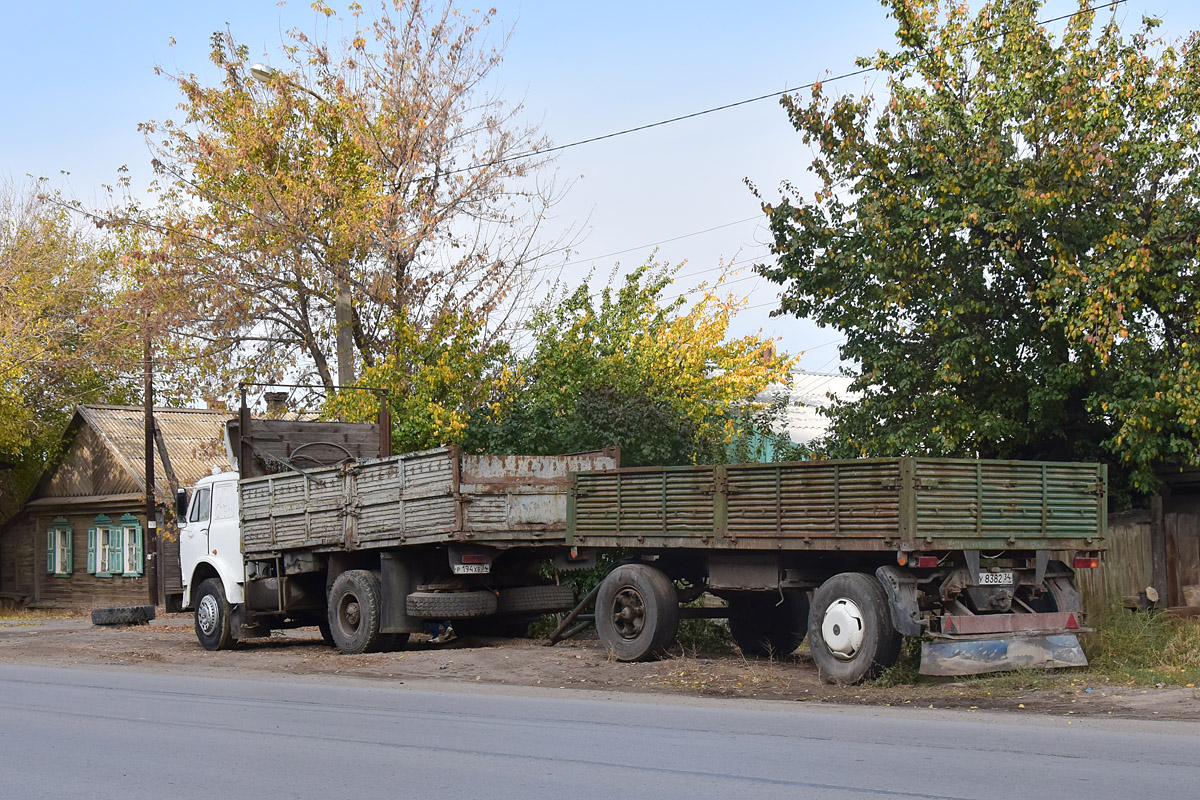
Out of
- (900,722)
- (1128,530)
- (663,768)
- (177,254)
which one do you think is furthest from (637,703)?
(177,254)

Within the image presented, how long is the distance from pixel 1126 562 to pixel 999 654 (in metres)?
5.04

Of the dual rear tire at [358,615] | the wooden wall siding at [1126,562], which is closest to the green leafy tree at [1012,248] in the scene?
the wooden wall siding at [1126,562]

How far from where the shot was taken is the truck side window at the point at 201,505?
66.6 feet

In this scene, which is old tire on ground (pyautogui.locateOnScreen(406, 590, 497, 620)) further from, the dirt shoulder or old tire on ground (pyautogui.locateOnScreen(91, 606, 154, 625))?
old tire on ground (pyautogui.locateOnScreen(91, 606, 154, 625))

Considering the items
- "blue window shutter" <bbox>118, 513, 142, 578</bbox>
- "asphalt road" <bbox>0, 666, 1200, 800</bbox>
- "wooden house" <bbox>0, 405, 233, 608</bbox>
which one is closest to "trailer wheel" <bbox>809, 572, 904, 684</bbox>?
"asphalt road" <bbox>0, 666, 1200, 800</bbox>

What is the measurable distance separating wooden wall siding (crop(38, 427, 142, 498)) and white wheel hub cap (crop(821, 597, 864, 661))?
26.3 m

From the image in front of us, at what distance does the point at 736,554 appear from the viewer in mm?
13898

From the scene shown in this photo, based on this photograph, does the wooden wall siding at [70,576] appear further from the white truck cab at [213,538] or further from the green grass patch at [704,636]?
the green grass patch at [704,636]

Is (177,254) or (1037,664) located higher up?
(177,254)

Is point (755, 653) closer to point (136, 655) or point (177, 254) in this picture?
point (136, 655)

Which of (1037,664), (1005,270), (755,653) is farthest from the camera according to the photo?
(1005,270)

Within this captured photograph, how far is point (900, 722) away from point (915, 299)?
30.5 feet

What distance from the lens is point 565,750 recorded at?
8.57 meters

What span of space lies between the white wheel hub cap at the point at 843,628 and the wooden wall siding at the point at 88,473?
2628cm
